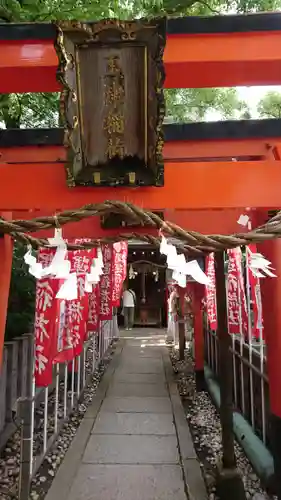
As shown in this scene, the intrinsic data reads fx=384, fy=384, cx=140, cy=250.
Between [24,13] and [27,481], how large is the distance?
237 inches

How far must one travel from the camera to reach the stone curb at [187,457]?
4874 millimetres

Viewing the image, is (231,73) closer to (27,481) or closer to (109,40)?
(109,40)

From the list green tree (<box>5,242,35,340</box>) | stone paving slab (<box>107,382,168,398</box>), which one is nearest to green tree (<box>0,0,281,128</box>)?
green tree (<box>5,242,35,340</box>)

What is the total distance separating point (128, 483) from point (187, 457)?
1181 millimetres

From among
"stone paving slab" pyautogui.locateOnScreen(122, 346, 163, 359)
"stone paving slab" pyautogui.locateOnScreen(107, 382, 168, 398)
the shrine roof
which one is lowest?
"stone paving slab" pyautogui.locateOnScreen(107, 382, 168, 398)

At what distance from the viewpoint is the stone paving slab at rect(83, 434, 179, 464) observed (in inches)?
230

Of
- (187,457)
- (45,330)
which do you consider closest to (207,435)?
(187,457)

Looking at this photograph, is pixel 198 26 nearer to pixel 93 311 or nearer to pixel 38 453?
pixel 38 453

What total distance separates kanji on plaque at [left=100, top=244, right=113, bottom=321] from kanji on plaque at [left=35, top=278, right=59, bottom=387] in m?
4.92

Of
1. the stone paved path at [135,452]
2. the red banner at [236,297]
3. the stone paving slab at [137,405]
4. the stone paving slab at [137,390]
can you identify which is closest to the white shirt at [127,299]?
the stone paved path at [135,452]

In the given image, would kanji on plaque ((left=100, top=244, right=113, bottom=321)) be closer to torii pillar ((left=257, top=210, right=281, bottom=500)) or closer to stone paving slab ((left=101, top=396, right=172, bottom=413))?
stone paving slab ((left=101, top=396, right=172, bottom=413))

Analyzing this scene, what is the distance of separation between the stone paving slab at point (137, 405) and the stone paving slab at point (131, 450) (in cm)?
150

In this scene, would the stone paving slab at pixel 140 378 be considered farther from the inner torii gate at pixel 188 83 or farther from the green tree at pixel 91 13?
the inner torii gate at pixel 188 83

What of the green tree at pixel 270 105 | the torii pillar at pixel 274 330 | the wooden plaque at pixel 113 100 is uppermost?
the green tree at pixel 270 105
